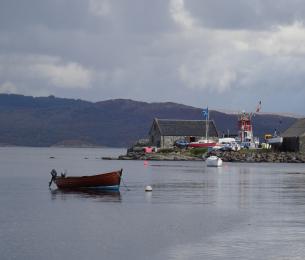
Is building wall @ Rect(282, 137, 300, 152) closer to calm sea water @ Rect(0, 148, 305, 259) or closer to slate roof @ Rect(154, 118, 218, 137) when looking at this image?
slate roof @ Rect(154, 118, 218, 137)

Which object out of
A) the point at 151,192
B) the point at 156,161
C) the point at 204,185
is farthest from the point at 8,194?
the point at 156,161

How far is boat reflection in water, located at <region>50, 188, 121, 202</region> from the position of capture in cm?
5247

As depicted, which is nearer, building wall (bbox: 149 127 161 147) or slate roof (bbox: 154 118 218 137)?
slate roof (bbox: 154 118 218 137)

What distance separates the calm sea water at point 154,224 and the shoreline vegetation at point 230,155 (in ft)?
212

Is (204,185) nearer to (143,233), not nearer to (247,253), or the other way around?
(143,233)

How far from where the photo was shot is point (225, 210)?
44.8 m

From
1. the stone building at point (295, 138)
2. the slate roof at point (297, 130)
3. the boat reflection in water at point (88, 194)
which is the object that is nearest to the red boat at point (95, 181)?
the boat reflection in water at point (88, 194)

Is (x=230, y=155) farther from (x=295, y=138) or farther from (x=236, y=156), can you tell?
(x=295, y=138)

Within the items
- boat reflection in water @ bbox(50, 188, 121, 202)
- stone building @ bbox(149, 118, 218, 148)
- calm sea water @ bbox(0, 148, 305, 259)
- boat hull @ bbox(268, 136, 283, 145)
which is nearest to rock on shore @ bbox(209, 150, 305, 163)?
boat hull @ bbox(268, 136, 283, 145)

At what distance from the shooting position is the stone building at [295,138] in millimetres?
128750

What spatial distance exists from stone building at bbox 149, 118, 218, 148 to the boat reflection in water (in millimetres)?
87102

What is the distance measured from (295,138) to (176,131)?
88.1 feet

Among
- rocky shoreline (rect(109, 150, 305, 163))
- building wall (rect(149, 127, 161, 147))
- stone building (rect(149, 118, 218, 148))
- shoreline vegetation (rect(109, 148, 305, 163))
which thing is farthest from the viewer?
building wall (rect(149, 127, 161, 147))

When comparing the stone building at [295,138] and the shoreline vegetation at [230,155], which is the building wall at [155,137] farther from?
the stone building at [295,138]
